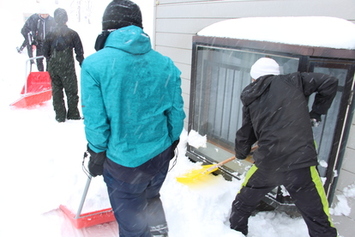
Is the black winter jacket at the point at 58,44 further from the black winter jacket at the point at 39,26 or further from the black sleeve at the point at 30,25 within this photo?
the black sleeve at the point at 30,25

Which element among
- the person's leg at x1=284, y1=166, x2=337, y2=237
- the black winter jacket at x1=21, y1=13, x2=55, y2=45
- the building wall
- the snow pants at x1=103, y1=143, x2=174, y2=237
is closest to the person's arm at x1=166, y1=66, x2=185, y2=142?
the snow pants at x1=103, y1=143, x2=174, y2=237

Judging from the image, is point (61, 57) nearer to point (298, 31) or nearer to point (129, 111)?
point (129, 111)

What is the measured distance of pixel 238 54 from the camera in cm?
330

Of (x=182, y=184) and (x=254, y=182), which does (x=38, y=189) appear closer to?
(x=182, y=184)

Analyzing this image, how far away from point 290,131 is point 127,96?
1238 millimetres

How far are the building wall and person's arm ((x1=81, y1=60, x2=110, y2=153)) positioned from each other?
2141 millimetres

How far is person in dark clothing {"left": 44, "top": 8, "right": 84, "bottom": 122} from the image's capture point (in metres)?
4.93

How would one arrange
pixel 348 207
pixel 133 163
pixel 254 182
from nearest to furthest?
pixel 133 163 < pixel 254 182 < pixel 348 207

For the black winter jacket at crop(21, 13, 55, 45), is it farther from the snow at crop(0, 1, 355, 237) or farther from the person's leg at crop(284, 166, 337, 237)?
the person's leg at crop(284, 166, 337, 237)

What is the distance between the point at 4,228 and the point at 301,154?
261 cm

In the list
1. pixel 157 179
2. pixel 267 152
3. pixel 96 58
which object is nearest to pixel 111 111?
pixel 96 58

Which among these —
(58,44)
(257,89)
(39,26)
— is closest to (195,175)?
(257,89)

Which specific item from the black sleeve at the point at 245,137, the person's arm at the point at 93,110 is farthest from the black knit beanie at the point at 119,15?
the black sleeve at the point at 245,137

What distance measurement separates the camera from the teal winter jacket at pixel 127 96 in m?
1.74
